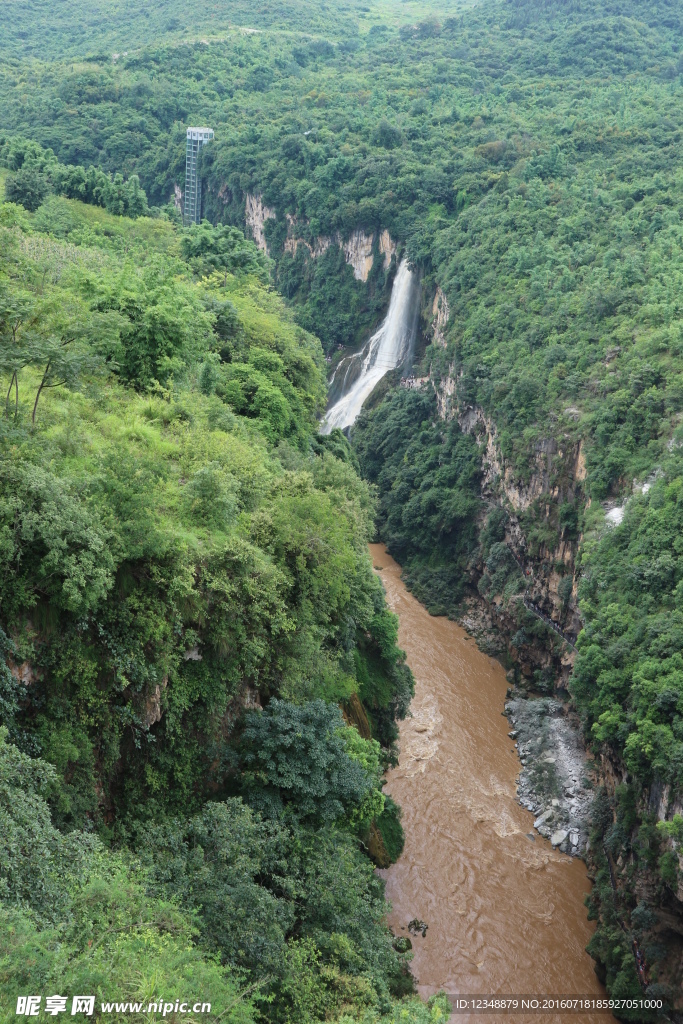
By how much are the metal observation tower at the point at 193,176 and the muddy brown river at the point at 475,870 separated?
45014 mm

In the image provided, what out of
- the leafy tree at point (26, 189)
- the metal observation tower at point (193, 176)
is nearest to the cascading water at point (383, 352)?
the metal observation tower at point (193, 176)

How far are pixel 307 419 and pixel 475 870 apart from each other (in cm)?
1443

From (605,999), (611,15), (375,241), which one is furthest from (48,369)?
(611,15)

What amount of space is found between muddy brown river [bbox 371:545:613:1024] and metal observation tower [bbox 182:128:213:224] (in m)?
45.0

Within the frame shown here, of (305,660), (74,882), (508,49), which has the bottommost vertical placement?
(305,660)

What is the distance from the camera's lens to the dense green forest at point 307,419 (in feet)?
44.3

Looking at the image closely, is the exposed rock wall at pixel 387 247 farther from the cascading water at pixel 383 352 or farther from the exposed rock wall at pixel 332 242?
the cascading water at pixel 383 352

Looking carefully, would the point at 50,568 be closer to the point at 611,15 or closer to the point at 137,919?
the point at 137,919

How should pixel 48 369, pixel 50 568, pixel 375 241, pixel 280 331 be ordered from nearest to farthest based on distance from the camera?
pixel 50 568 < pixel 48 369 < pixel 280 331 < pixel 375 241

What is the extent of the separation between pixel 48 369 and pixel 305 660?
23.9ft

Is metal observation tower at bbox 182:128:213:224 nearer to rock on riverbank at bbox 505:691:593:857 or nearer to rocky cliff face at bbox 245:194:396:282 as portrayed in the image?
rocky cliff face at bbox 245:194:396:282

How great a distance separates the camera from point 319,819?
1673 centimetres

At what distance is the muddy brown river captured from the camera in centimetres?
2133

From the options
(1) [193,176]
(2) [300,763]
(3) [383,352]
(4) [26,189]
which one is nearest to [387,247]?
(3) [383,352]
